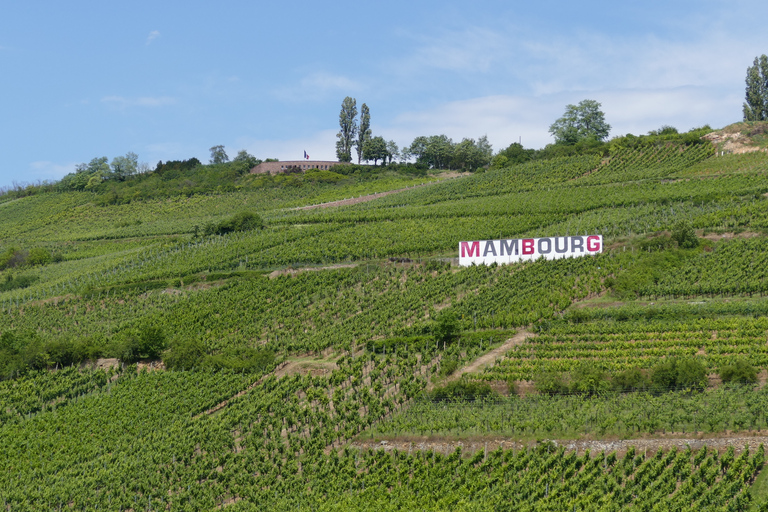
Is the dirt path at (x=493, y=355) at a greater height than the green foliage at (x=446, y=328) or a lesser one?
lesser

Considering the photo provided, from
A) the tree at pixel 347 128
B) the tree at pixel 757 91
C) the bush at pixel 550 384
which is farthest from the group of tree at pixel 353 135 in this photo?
the bush at pixel 550 384

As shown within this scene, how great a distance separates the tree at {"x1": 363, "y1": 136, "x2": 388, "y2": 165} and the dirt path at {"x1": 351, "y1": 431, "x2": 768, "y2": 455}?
11529cm

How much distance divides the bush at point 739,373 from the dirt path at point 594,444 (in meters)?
7.65

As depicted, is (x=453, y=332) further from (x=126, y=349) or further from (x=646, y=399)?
(x=126, y=349)

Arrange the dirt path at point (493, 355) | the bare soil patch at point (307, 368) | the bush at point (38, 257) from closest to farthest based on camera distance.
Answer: the dirt path at point (493, 355) < the bare soil patch at point (307, 368) < the bush at point (38, 257)

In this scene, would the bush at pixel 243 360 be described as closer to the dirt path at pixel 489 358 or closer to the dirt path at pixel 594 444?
the dirt path at pixel 489 358

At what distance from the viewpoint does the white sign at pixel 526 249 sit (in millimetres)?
68500

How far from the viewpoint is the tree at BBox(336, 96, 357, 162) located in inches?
6294

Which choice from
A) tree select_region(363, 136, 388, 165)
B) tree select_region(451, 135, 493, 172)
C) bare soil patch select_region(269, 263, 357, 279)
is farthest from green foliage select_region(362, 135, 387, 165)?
bare soil patch select_region(269, 263, 357, 279)

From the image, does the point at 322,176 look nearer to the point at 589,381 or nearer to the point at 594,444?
the point at 589,381

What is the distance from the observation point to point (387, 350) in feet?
187

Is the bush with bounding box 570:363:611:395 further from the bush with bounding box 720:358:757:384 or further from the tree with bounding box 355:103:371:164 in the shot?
the tree with bounding box 355:103:371:164

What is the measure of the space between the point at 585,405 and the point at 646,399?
3137mm

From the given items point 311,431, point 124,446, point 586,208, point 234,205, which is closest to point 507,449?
point 311,431
